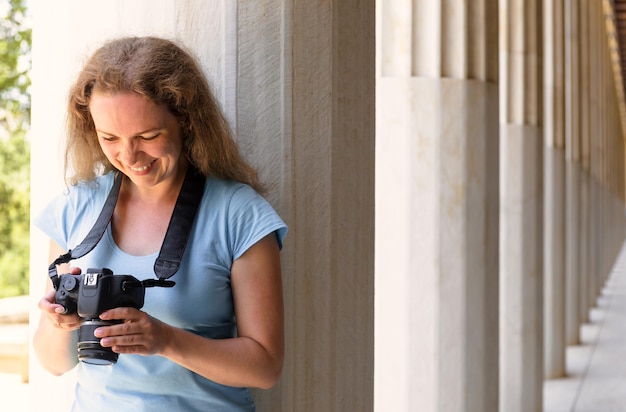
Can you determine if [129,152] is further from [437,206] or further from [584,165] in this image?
[584,165]

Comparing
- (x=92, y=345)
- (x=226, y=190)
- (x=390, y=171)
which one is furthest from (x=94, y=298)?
(x=390, y=171)

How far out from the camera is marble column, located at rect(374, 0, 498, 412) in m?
7.42

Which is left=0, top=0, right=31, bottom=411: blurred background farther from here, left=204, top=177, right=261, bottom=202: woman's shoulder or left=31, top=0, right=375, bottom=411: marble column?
left=204, top=177, right=261, bottom=202: woman's shoulder

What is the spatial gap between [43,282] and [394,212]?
3.89 m

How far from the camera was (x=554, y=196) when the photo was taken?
15.3m

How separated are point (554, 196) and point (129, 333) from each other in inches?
528

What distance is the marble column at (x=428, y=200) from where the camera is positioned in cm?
742

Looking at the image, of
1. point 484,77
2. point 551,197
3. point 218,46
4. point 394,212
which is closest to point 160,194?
point 218,46

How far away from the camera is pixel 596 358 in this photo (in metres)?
17.0

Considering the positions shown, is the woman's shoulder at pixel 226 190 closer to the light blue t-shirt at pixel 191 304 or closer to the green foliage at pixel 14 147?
the light blue t-shirt at pixel 191 304

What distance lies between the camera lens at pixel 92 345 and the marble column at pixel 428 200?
4.97 m

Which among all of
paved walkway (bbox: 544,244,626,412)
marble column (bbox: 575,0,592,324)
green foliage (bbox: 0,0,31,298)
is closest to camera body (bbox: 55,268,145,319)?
paved walkway (bbox: 544,244,626,412)

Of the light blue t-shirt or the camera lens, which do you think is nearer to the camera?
the camera lens

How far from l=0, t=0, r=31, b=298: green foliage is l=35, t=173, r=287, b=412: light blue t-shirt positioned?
2147 cm
